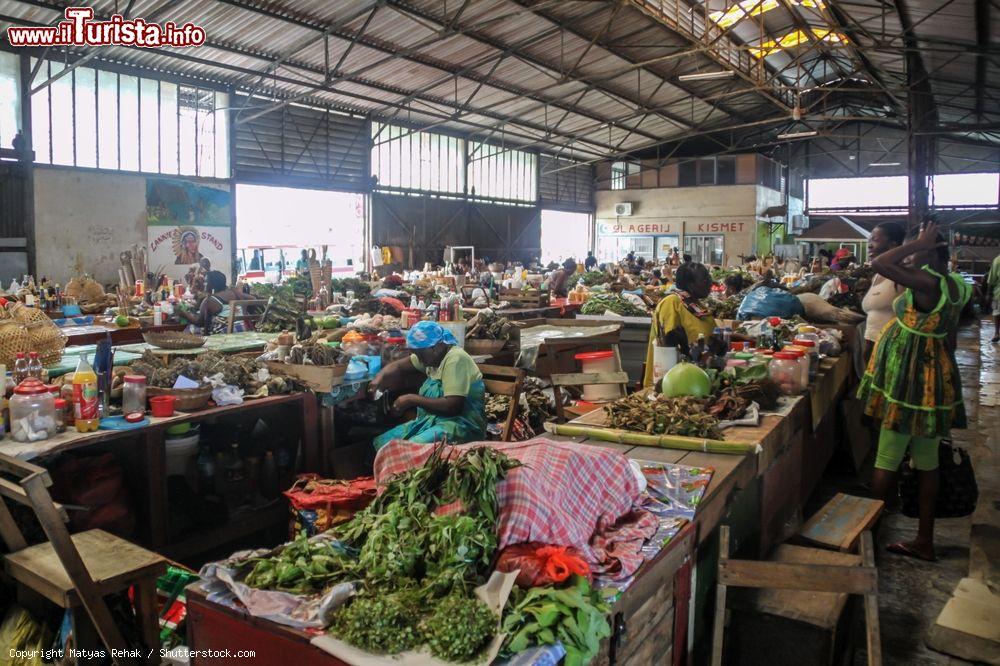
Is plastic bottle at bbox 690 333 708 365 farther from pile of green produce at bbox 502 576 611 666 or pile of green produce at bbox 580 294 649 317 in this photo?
pile of green produce at bbox 580 294 649 317

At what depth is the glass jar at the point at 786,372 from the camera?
4.31 metres

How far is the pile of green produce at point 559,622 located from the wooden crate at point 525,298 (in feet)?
26.1

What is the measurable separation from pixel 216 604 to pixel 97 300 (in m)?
7.81

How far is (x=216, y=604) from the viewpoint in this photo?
6.84 feet

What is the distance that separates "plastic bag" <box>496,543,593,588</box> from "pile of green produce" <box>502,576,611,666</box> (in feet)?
0.21

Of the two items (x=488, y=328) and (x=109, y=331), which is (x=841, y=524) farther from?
(x=109, y=331)

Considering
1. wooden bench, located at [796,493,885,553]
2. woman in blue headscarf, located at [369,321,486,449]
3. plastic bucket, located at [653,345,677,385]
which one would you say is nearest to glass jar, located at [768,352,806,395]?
plastic bucket, located at [653,345,677,385]

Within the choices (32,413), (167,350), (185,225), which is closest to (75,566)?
(32,413)

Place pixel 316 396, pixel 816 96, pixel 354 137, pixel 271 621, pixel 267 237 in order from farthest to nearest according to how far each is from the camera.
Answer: pixel 816 96 < pixel 354 137 < pixel 267 237 < pixel 316 396 < pixel 271 621

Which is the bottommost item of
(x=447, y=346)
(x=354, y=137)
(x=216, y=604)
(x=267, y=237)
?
(x=216, y=604)

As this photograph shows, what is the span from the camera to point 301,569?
7.06ft

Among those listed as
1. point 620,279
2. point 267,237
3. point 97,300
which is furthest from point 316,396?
point 267,237

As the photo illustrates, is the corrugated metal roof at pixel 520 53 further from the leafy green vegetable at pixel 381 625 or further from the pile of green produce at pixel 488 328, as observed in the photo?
the leafy green vegetable at pixel 381 625

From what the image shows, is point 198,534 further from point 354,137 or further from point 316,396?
point 354,137
